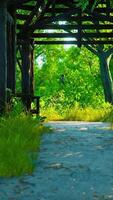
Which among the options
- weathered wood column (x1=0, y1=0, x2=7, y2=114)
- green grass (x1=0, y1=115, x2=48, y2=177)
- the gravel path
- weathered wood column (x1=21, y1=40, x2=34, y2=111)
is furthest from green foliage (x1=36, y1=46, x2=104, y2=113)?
the gravel path

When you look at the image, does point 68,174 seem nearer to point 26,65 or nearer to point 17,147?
point 17,147

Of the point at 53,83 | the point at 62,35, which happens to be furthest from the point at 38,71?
the point at 62,35

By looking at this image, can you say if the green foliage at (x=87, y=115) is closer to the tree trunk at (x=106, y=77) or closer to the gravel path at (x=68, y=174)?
the tree trunk at (x=106, y=77)

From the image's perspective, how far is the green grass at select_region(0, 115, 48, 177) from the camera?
7.52m

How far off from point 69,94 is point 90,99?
1.79 m

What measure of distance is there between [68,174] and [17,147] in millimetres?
1105

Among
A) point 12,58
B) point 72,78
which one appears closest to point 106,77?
point 12,58

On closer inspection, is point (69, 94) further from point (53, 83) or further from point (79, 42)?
point (79, 42)

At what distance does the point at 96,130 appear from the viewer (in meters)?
13.4

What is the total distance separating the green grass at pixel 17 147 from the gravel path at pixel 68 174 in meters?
0.17

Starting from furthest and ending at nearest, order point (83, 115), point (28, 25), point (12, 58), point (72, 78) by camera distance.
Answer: point (72, 78) < point (83, 115) < point (28, 25) < point (12, 58)

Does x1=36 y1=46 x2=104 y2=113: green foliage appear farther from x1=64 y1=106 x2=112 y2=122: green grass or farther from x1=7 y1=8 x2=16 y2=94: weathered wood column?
x1=7 y1=8 x2=16 y2=94: weathered wood column

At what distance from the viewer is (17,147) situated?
8352 millimetres

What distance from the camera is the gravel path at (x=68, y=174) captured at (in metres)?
6.53
